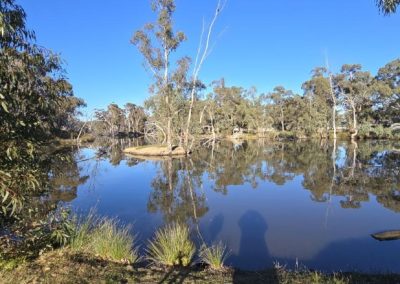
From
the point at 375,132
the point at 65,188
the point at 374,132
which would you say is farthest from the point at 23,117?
the point at 374,132

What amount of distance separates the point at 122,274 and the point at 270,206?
8.88m

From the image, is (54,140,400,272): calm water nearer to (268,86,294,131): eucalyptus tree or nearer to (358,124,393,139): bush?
(358,124,393,139): bush

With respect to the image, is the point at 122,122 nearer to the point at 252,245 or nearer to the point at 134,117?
the point at 134,117

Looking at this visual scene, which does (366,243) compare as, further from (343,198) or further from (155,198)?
(155,198)

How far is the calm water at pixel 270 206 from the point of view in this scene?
8.02 meters

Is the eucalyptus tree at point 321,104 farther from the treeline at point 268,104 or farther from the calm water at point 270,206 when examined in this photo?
the calm water at point 270,206

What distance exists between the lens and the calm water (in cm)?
802

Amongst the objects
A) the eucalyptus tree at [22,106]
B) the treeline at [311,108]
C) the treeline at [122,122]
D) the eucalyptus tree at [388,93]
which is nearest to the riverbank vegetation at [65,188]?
the eucalyptus tree at [22,106]

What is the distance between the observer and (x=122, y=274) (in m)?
4.91

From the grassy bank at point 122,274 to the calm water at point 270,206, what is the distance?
→ 1574 mm

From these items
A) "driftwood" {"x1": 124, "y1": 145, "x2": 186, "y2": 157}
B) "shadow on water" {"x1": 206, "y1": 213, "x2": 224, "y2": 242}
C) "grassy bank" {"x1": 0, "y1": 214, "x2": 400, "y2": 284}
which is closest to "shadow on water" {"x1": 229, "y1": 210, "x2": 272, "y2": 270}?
"shadow on water" {"x1": 206, "y1": 213, "x2": 224, "y2": 242}

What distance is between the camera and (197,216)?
11391 millimetres

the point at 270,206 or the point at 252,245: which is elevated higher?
the point at 270,206

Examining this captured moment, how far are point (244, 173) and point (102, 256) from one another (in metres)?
16.1
